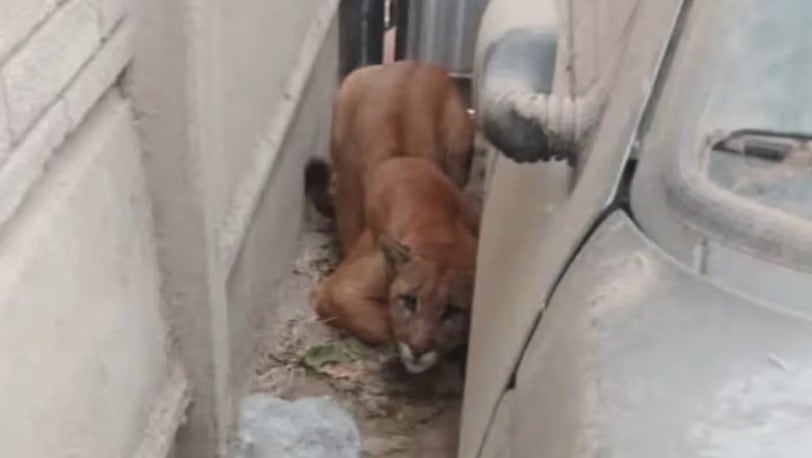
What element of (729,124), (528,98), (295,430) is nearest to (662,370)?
(729,124)

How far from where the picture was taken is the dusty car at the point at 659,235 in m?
1.11

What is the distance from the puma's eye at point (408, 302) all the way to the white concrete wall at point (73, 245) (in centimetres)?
68

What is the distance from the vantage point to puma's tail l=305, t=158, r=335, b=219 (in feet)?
11.3

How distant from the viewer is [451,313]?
2779 mm

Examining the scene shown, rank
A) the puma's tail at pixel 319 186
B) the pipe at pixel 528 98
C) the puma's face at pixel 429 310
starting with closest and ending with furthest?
1. the pipe at pixel 528 98
2. the puma's face at pixel 429 310
3. the puma's tail at pixel 319 186

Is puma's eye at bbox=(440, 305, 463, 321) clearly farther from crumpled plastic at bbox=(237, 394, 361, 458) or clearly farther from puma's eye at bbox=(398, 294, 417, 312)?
crumpled plastic at bbox=(237, 394, 361, 458)

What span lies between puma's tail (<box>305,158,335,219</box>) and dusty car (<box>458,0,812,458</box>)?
68.7 inches

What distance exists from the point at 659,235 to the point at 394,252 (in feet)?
5.15

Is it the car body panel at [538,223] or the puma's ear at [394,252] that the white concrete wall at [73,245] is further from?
the puma's ear at [394,252]

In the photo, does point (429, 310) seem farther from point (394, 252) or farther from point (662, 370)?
point (662, 370)

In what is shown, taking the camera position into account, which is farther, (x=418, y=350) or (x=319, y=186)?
(x=319, y=186)

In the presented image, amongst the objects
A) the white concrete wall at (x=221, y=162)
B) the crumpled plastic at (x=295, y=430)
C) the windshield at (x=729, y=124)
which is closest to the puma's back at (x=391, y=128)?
the white concrete wall at (x=221, y=162)

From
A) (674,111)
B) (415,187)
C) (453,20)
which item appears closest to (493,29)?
(674,111)

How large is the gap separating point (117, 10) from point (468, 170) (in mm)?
1618
